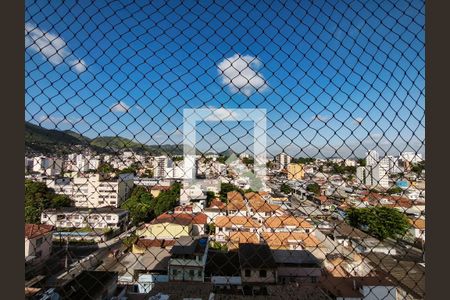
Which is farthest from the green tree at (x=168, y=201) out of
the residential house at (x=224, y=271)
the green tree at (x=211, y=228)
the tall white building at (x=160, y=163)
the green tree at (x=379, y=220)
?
the tall white building at (x=160, y=163)

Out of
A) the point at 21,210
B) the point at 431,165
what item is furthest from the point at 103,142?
the point at 431,165

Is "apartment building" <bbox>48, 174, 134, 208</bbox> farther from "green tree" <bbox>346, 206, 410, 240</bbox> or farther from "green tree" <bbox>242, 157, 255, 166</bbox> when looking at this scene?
"green tree" <bbox>346, 206, 410, 240</bbox>

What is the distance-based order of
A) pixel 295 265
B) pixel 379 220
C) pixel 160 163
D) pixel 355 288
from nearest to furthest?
1. pixel 160 163
2. pixel 355 288
3. pixel 295 265
4. pixel 379 220

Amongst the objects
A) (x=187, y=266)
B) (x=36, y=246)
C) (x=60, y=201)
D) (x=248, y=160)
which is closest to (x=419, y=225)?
(x=187, y=266)

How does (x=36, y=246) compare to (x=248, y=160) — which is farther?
(x=36, y=246)

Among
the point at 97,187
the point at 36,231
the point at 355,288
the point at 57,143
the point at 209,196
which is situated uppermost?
the point at 57,143

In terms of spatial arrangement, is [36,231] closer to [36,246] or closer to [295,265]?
→ [36,246]

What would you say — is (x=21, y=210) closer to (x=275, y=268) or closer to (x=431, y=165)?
(x=431, y=165)

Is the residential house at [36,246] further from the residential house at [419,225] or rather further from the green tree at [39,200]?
the green tree at [39,200]
